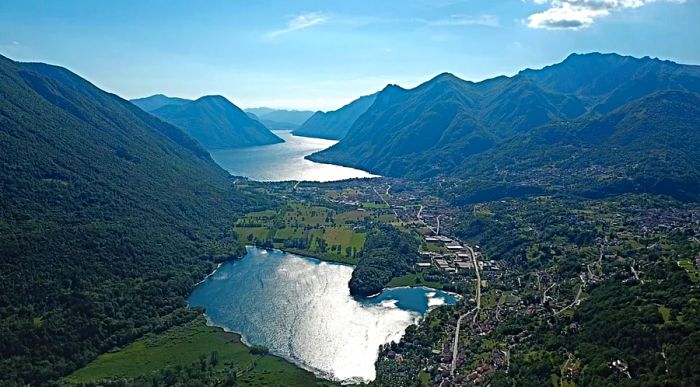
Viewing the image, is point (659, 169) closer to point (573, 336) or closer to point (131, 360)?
point (573, 336)

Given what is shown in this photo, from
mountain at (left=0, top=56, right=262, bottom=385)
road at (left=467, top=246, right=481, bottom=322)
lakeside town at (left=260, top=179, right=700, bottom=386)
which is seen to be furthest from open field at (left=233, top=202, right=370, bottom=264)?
road at (left=467, top=246, right=481, bottom=322)

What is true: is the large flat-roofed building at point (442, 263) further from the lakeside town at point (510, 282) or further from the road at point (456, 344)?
the road at point (456, 344)

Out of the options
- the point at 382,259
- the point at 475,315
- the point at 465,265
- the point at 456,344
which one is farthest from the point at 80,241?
the point at 465,265

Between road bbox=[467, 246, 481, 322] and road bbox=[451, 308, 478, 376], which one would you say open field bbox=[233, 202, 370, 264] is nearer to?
road bbox=[467, 246, 481, 322]

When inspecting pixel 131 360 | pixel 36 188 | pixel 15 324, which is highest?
pixel 36 188

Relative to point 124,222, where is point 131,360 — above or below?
below

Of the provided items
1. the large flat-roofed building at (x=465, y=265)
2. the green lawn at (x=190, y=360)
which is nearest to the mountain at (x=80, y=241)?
the green lawn at (x=190, y=360)

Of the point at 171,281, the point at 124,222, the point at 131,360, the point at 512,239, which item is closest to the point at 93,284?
the point at 171,281
